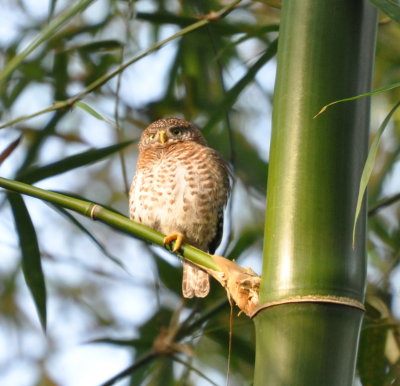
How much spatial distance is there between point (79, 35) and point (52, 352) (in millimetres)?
2600

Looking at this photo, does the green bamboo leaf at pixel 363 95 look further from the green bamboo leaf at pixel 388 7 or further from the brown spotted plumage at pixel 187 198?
the brown spotted plumage at pixel 187 198

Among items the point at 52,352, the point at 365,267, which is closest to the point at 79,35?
the point at 52,352

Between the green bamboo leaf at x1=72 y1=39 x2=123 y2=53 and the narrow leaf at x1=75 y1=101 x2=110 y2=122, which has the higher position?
the green bamboo leaf at x1=72 y1=39 x2=123 y2=53

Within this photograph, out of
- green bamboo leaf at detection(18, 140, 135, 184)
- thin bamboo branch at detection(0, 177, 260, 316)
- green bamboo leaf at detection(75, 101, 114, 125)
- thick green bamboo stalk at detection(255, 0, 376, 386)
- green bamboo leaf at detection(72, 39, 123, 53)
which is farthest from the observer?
green bamboo leaf at detection(72, 39, 123, 53)

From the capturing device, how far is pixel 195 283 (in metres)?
3.55

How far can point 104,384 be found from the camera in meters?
3.05

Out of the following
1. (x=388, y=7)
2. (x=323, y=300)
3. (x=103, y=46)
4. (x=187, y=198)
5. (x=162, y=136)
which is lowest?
(x=323, y=300)

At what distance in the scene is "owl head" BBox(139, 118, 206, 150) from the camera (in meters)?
4.11

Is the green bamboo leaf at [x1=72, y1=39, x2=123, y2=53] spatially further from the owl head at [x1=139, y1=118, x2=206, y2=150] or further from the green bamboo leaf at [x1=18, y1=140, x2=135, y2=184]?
the green bamboo leaf at [x1=18, y1=140, x2=135, y2=184]

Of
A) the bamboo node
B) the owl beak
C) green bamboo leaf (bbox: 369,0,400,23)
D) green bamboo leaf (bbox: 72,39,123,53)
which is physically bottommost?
the bamboo node

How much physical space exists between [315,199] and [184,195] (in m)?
2.03

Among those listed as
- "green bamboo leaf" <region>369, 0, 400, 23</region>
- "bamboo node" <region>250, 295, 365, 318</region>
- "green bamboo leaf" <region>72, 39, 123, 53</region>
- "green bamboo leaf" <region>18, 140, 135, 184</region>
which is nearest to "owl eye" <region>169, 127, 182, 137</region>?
"green bamboo leaf" <region>72, 39, 123, 53</region>

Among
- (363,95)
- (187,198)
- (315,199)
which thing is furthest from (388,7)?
(187,198)

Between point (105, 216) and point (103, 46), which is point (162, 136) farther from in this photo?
point (105, 216)
